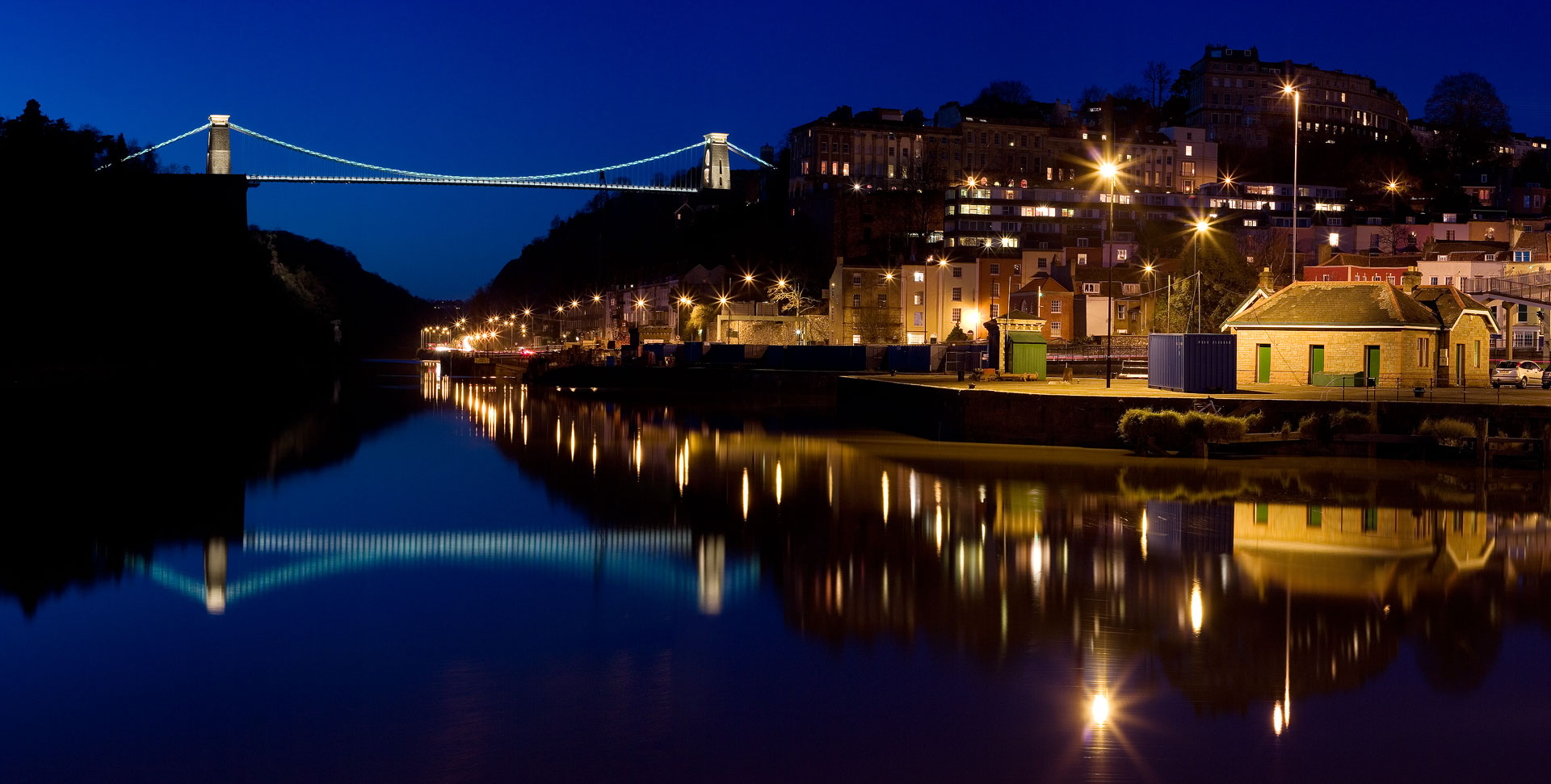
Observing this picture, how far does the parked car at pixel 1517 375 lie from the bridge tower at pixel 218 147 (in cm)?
8766

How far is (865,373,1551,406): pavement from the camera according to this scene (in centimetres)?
2648

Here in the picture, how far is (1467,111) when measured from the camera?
124m

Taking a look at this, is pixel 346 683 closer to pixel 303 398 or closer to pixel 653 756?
pixel 653 756

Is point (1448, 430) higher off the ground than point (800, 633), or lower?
higher

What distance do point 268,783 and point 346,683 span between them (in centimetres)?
222

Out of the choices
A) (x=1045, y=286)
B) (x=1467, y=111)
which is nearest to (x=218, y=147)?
(x=1045, y=286)

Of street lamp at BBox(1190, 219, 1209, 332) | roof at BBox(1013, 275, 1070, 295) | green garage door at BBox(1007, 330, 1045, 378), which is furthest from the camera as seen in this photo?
roof at BBox(1013, 275, 1070, 295)

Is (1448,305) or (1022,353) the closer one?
(1448,305)

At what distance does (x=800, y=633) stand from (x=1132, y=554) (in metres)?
5.26

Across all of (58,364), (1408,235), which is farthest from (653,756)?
(1408,235)

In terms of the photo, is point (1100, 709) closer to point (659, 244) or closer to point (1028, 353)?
point (1028, 353)

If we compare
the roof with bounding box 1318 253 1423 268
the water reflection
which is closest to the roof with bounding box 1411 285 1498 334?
the water reflection

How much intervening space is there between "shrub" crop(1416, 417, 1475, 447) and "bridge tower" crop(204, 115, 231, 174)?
91240mm

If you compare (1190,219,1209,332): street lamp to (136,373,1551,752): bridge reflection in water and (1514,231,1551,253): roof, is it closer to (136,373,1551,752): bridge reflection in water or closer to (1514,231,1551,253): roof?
(136,373,1551,752): bridge reflection in water
